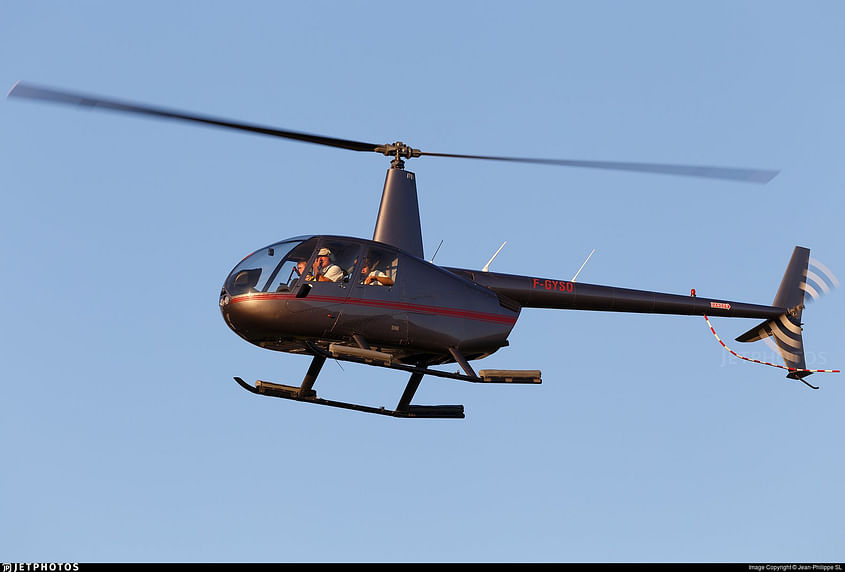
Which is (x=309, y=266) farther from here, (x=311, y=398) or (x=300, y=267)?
(x=311, y=398)

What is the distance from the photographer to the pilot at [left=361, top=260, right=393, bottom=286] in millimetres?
20297

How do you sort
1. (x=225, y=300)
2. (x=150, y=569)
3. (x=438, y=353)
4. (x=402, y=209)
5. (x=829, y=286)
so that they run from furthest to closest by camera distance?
(x=829, y=286)
(x=402, y=209)
(x=438, y=353)
(x=225, y=300)
(x=150, y=569)

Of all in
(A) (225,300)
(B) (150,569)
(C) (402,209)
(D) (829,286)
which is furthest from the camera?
(D) (829,286)

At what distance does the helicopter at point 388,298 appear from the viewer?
64.7 ft

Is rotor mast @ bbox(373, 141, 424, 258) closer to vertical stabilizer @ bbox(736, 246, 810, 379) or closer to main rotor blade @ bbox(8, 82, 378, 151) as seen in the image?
main rotor blade @ bbox(8, 82, 378, 151)

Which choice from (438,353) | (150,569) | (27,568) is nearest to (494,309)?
(438,353)

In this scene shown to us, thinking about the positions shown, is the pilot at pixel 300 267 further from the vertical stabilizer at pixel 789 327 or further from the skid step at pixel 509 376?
the vertical stabilizer at pixel 789 327

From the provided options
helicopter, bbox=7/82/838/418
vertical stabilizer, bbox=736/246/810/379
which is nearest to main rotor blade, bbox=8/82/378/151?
helicopter, bbox=7/82/838/418

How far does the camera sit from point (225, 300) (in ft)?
65.4

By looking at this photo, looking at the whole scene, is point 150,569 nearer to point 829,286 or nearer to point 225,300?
point 225,300

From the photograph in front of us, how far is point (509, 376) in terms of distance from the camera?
20.7 metres

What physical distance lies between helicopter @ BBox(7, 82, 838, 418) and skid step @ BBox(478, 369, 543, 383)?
20mm

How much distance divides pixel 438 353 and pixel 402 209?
3.38 metres

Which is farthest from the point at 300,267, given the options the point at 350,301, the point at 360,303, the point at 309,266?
the point at 360,303
